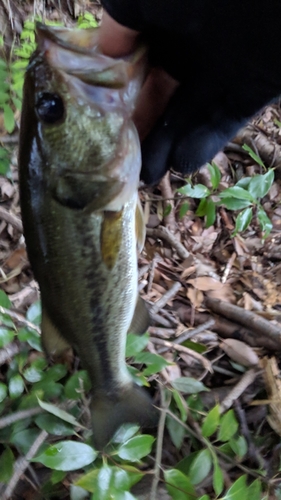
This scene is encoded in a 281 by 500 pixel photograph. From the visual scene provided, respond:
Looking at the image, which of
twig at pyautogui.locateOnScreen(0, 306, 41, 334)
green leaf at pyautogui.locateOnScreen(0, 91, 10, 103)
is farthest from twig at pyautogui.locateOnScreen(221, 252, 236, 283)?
green leaf at pyautogui.locateOnScreen(0, 91, 10, 103)

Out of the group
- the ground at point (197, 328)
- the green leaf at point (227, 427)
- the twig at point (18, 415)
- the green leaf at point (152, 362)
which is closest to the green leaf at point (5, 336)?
the ground at point (197, 328)

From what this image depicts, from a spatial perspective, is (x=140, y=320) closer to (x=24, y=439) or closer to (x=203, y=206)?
(x=24, y=439)

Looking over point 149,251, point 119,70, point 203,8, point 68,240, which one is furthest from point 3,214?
point 203,8

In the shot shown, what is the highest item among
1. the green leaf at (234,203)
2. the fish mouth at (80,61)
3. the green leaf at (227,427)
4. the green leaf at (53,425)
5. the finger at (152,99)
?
the fish mouth at (80,61)

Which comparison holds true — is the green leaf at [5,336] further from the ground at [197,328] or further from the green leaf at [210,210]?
the green leaf at [210,210]

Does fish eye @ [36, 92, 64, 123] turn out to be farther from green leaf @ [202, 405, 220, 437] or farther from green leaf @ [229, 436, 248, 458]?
green leaf @ [229, 436, 248, 458]

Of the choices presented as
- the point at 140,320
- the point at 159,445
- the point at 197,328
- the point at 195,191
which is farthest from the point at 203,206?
the point at 159,445
